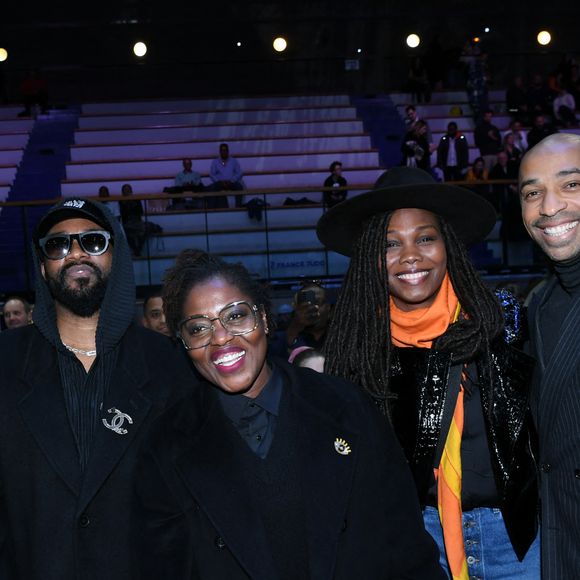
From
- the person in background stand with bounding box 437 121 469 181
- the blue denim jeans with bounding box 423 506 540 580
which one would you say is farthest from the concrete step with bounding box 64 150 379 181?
the blue denim jeans with bounding box 423 506 540 580

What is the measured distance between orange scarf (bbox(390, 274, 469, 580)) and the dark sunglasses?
3.28ft

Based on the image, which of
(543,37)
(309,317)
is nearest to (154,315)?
(309,317)

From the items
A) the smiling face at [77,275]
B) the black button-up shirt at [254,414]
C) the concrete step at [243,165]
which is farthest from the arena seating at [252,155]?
the black button-up shirt at [254,414]

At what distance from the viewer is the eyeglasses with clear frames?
2352mm

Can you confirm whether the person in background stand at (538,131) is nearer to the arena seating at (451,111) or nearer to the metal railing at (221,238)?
the arena seating at (451,111)

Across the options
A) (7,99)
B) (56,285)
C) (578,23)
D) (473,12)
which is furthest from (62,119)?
(56,285)

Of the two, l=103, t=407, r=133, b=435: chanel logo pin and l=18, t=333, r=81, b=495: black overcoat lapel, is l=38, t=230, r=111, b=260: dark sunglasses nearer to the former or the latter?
l=18, t=333, r=81, b=495: black overcoat lapel

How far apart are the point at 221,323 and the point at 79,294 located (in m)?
0.63

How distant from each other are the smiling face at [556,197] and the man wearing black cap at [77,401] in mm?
1177

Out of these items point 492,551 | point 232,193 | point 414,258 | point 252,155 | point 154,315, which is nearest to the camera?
point 492,551

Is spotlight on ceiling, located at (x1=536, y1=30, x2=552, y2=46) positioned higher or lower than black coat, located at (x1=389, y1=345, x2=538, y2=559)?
higher

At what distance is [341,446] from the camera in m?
2.28

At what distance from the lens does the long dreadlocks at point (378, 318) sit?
104 inches

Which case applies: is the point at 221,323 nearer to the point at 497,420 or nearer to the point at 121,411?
the point at 121,411
